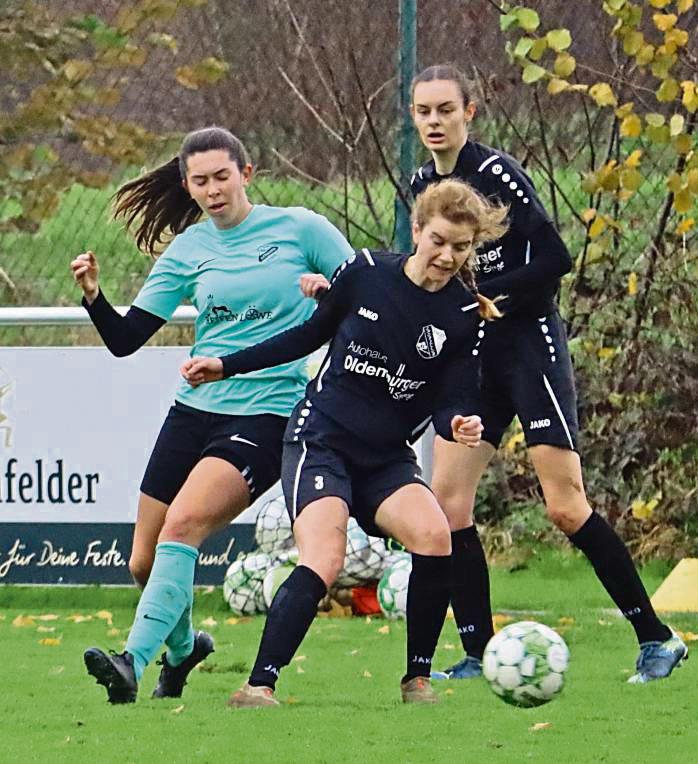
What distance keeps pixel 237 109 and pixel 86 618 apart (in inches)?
126

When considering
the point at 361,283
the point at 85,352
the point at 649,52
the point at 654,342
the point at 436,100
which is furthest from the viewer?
the point at 654,342

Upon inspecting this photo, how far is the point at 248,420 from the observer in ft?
20.5

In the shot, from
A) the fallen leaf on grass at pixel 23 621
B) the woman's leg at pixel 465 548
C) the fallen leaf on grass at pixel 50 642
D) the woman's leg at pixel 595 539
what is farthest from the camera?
the fallen leaf on grass at pixel 23 621

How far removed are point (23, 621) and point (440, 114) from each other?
10.4 ft

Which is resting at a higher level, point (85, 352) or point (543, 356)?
point (543, 356)

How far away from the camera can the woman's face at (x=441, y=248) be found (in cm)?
582

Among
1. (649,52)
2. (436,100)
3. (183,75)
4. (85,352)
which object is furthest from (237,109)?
(436,100)

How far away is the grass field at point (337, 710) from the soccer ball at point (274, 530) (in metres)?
0.38

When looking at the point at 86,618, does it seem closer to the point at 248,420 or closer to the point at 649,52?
the point at 248,420

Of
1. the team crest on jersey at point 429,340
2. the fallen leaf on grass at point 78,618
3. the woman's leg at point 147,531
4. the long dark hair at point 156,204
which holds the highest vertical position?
the long dark hair at point 156,204

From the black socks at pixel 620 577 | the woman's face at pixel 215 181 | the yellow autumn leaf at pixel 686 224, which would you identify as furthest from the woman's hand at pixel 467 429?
the yellow autumn leaf at pixel 686 224

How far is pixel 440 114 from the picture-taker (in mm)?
6473

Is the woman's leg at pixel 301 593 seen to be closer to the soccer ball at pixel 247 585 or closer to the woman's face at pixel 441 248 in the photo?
the woman's face at pixel 441 248

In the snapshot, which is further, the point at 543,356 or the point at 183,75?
the point at 183,75
